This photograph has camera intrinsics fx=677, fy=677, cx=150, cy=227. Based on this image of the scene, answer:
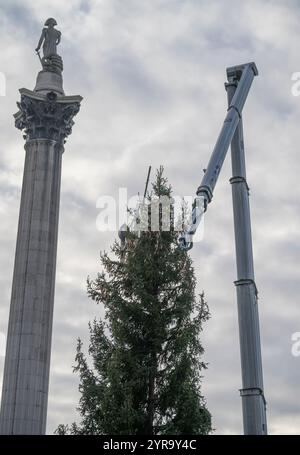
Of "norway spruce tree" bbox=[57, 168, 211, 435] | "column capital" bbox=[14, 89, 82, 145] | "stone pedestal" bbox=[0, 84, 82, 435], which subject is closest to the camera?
"norway spruce tree" bbox=[57, 168, 211, 435]

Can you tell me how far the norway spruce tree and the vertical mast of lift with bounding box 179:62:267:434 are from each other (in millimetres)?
6790

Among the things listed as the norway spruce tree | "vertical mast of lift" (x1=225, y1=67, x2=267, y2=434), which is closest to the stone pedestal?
the norway spruce tree

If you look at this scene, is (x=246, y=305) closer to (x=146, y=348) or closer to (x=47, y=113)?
(x=146, y=348)

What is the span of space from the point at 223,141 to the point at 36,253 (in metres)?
19.5

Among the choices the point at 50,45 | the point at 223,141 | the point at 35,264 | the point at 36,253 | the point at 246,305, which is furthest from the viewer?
the point at 50,45

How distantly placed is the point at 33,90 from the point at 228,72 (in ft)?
70.1

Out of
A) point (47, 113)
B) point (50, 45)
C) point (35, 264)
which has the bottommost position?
point (35, 264)

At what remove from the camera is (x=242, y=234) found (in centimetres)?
1523

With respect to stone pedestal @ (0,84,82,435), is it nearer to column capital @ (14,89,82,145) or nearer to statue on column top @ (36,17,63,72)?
column capital @ (14,89,82,145)

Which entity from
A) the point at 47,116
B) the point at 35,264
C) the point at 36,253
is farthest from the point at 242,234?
the point at 47,116

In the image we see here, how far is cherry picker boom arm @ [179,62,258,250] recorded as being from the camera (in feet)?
45.1

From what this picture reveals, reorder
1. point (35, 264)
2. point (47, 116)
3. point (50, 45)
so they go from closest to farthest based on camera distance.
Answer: point (35, 264), point (47, 116), point (50, 45)

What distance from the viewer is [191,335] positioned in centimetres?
2214
